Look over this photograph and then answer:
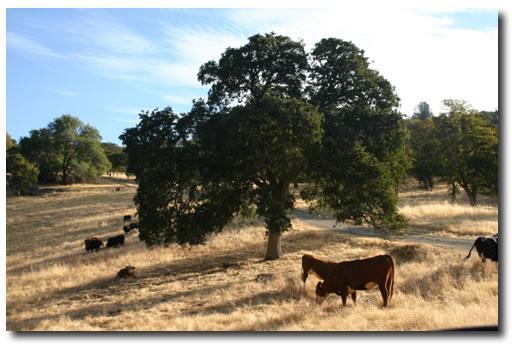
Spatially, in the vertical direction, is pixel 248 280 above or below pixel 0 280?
below

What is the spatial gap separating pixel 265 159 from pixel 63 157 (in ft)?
77.6

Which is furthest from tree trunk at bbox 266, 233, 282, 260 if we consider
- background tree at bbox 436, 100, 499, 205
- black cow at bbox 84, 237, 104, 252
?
background tree at bbox 436, 100, 499, 205

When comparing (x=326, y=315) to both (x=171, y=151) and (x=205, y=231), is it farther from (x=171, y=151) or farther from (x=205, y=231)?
(x=171, y=151)

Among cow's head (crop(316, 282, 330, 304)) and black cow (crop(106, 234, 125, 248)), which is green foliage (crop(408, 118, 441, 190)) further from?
cow's head (crop(316, 282, 330, 304))

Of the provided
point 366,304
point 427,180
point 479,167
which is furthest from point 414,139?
point 366,304

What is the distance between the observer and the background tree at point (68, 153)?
27234 millimetres

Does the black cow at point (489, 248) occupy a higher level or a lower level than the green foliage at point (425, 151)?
lower

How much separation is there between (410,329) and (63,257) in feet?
60.0

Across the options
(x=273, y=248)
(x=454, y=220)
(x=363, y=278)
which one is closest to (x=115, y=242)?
(x=273, y=248)

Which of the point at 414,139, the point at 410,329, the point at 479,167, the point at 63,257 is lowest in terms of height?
the point at 63,257

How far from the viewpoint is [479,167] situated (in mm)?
24875

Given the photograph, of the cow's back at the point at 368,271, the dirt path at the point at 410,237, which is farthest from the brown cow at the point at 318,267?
the dirt path at the point at 410,237

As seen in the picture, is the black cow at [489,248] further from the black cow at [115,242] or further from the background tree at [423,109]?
the black cow at [115,242]

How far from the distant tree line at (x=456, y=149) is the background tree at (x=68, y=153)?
21573 millimetres
